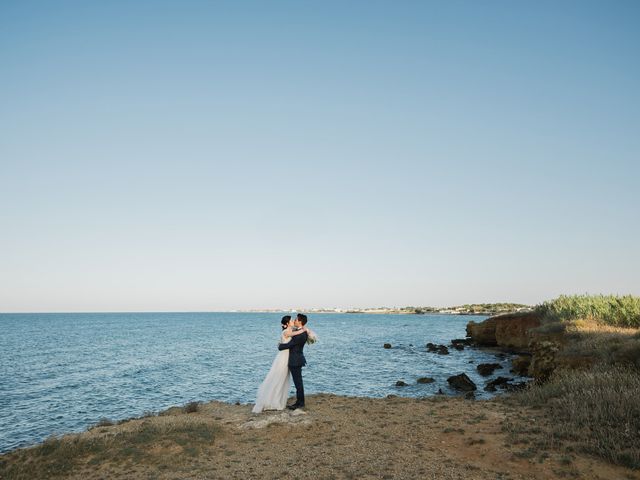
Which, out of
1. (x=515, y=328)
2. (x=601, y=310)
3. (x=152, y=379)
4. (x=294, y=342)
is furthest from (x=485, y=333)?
(x=294, y=342)

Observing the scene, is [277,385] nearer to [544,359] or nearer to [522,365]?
[544,359]

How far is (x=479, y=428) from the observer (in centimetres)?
1216

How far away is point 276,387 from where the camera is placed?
15242 millimetres

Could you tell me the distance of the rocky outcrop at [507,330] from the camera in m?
48.9

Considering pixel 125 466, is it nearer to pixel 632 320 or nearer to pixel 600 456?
pixel 600 456

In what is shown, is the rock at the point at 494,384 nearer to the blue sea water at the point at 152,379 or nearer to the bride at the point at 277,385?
the blue sea water at the point at 152,379

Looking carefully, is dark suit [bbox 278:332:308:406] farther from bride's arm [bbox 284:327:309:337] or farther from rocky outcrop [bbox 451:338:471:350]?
rocky outcrop [bbox 451:338:471:350]

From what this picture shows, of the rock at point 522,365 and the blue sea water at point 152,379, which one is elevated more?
the rock at point 522,365

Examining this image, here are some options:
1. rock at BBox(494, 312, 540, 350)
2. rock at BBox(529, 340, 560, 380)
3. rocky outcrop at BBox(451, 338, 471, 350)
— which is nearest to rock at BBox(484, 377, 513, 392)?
rock at BBox(529, 340, 560, 380)

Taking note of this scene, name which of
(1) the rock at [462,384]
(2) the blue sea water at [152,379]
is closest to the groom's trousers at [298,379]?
(2) the blue sea water at [152,379]

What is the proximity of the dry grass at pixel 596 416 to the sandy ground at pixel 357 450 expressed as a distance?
418mm

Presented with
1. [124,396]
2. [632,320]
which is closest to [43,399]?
[124,396]

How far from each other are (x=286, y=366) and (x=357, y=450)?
4.72 m

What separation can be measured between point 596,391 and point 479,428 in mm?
3935
